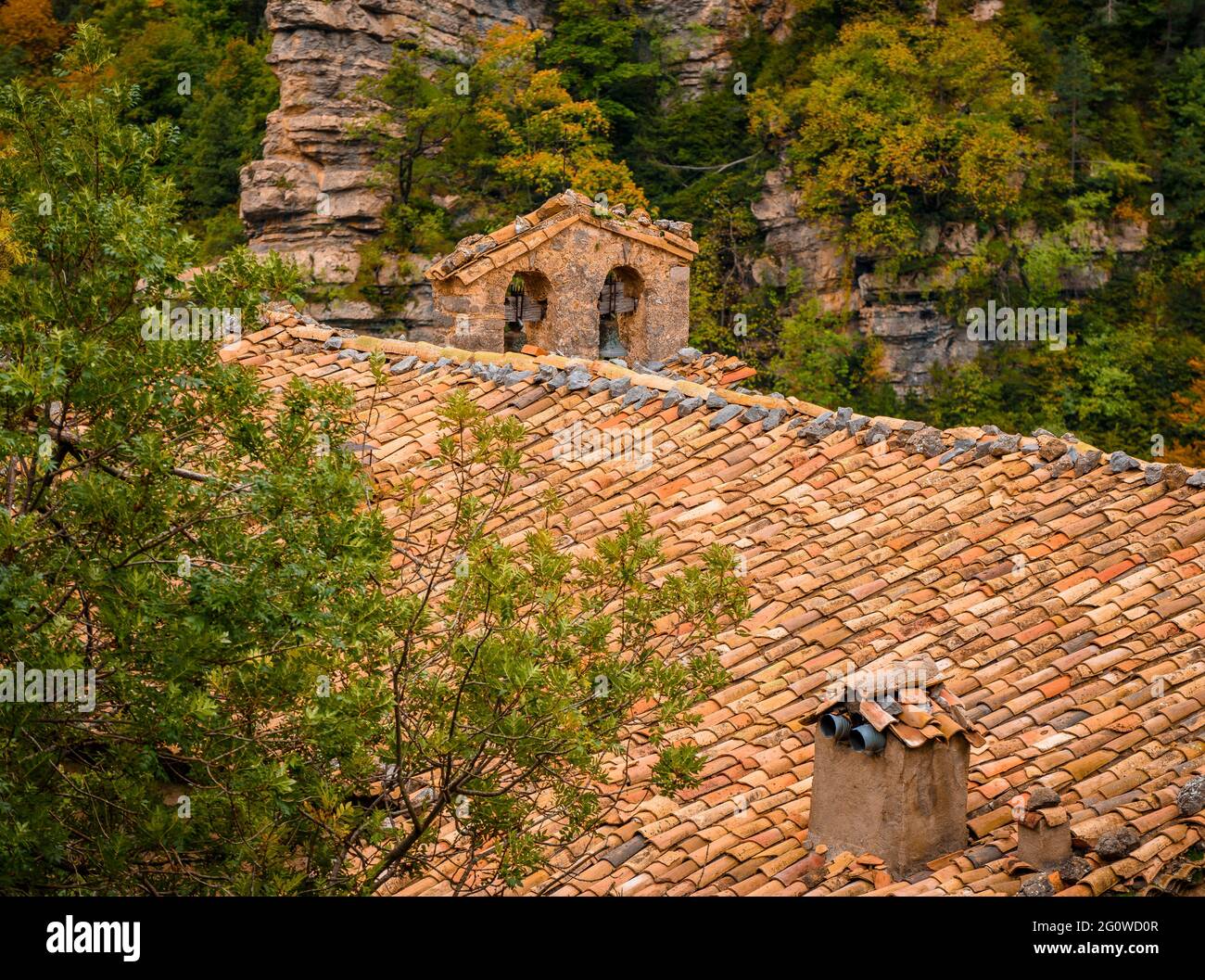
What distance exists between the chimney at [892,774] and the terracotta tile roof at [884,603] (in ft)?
0.43

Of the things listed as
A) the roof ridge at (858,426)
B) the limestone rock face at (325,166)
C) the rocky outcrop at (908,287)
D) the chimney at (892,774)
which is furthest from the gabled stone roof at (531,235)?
the rocky outcrop at (908,287)

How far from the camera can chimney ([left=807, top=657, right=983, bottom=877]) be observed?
10.4 meters

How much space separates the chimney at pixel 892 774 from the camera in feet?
34.2

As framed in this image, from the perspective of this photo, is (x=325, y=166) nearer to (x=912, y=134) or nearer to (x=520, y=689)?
(x=912, y=134)

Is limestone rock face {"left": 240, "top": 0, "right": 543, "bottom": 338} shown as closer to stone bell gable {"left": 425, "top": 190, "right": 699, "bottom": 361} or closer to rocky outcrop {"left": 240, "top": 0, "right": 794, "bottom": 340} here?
rocky outcrop {"left": 240, "top": 0, "right": 794, "bottom": 340}

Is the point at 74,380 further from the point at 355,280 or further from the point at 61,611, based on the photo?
the point at 355,280

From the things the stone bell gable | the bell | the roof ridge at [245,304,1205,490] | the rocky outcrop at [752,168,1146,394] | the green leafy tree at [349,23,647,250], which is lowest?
the roof ridge at [245,304,1205,490]

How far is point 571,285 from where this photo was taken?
20.2m

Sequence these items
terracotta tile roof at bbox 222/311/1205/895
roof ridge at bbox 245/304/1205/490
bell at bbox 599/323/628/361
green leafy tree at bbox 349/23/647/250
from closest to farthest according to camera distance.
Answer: terracotta tile roof at bbox 222/311/1205/895, roof ridge at bbox 245/304/1205/490, bell at bbox 599/323/628/361, green leafy tree at bbox 349/23/647/250

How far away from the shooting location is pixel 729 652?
42.3 feet

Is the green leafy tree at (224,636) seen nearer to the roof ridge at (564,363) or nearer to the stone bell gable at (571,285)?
the roof ridge at (564,363)

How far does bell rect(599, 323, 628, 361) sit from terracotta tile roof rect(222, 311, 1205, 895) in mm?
3350

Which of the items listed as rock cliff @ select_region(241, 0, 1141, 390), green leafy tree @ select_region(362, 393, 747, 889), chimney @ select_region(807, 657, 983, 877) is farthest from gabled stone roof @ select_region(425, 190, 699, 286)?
rock cliff @ select_region(241, 0, 1141, 390)
